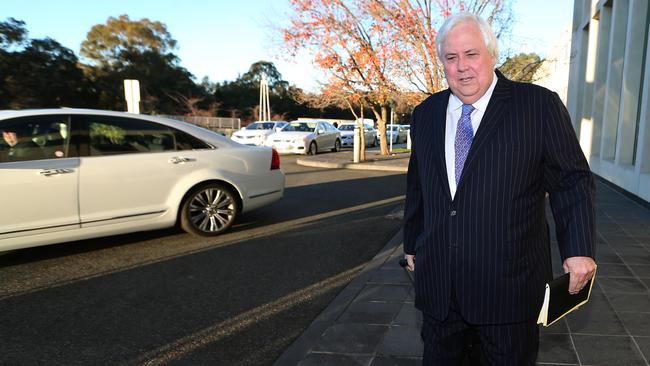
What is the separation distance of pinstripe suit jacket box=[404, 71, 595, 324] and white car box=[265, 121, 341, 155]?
1810 cm

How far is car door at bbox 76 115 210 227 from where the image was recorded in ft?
16.5

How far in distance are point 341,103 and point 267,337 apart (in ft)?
51.4

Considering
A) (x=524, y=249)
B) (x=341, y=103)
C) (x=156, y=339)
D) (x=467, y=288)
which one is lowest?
(x=156, y=339)

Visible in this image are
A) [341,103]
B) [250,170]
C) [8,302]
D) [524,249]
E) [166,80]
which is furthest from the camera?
[166,80]

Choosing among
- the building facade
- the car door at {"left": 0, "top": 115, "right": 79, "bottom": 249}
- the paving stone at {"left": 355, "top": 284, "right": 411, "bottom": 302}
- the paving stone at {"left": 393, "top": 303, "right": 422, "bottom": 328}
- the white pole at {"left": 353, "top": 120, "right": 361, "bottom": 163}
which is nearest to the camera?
the paving stone at {"left": 393, "top": 303, "right": 422, "bottom": 328}

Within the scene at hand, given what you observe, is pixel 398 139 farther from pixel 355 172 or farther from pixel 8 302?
pixel 8 302

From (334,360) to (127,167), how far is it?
3482mm

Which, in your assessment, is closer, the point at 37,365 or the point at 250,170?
the point at 37,365

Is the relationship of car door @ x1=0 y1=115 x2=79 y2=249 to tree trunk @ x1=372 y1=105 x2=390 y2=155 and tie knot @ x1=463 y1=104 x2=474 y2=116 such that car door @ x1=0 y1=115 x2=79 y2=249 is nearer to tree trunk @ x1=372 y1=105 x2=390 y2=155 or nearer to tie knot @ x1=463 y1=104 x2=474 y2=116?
tie knot @ x1=463 y1=104 x2=474 y2=116

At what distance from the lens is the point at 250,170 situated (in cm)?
630

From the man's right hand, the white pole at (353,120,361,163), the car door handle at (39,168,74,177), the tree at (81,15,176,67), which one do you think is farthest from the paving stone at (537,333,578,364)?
the tree at (81,15,176,67)

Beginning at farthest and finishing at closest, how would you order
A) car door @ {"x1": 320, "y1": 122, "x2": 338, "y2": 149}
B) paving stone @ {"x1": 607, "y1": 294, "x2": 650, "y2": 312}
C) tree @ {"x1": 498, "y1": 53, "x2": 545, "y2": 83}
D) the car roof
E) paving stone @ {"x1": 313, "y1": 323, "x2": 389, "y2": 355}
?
1. car door @ {"x1": 320, "y1": 122, "x2": 338, "y2": 149}
2. tree @ {"x1": 498, "y1": 53, "x2": 545, "y2": 83}
3. the car roof
4. paving stone @ {"x1": 607, "y1": 294, "x2": 650, "y2": 312}
5. paving stone @ {"x1": 313, "y1": 323, "x2": 389, "y2": 355}

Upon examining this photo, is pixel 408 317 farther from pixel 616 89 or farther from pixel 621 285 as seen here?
pixel 616 89

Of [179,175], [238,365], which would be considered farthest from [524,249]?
[179,175]
